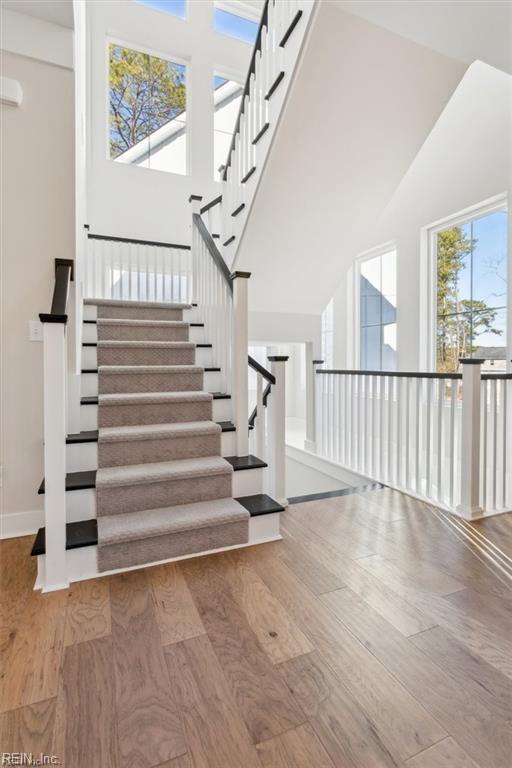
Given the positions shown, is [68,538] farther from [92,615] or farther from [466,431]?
[466,431]

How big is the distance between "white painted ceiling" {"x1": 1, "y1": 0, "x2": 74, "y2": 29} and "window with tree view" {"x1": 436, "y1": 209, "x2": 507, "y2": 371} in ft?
10.7

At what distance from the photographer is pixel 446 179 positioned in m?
3.66

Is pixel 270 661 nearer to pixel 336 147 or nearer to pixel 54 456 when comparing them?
pixel 54 456

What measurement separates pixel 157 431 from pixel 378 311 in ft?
10.8

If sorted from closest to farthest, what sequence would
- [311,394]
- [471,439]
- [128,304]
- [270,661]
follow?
[270,661]
[471,439]
[128,304]
[311,394]

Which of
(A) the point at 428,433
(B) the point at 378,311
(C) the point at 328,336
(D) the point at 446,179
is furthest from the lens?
(C) the point at 328,336

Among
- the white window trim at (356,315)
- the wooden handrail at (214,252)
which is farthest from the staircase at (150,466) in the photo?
the white window trim at (356,315)

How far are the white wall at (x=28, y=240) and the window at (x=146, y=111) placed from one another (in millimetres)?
2747

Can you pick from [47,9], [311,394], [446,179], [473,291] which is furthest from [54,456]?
[446,179]

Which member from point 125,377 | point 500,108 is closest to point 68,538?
point 125,377

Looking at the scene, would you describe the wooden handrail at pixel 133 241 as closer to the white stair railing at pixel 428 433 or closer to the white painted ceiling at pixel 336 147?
the white painted ceiling at pixel 336 147

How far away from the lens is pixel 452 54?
242 centimetres

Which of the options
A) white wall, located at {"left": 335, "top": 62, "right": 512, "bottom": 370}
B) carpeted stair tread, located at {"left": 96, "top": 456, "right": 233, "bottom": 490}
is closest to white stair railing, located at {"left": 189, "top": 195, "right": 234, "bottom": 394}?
carpeted stair tread, located at {"left": 96, "top": 456, "right": 233, "bottom": 490}

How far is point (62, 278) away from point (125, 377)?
0.90 metres
